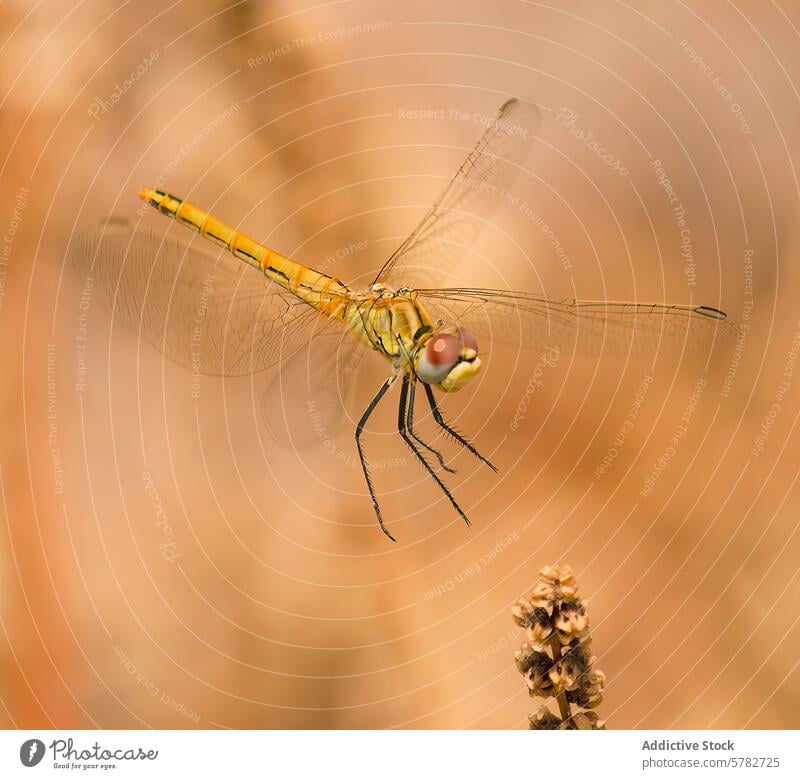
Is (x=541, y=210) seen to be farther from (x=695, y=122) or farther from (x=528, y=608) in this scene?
(x=528, y=608)

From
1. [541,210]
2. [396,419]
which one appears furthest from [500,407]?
[541,210]

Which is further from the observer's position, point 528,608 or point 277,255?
point 277,255

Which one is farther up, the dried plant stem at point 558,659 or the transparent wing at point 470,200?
the transparent wing at point 470,200

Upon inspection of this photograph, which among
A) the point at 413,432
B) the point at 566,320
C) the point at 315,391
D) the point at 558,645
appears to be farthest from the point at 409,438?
the point at 558,645

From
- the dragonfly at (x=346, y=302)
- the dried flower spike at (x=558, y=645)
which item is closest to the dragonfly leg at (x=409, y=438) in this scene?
the dragonfly at (x=346, y=302)

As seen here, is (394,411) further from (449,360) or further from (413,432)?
(449,360)

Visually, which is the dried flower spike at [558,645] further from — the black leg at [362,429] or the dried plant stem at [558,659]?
the black leg at [362,429]

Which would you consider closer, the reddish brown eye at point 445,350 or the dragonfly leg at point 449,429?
the reddish brown eye at point 445,350
